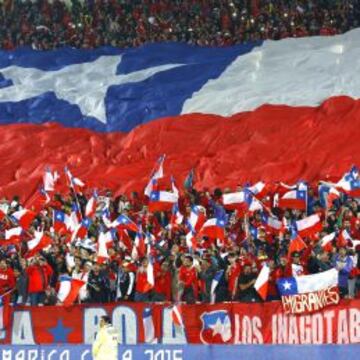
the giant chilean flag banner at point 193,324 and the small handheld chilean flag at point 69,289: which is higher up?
the small handheld chilean flag at point 69,289

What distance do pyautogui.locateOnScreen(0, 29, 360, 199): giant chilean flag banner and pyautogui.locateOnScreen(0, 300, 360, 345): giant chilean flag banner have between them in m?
7.83

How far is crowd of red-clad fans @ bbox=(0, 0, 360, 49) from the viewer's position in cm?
3359

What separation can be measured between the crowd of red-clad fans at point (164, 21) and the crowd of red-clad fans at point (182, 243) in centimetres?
940

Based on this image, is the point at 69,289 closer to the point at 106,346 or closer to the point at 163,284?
the point at 163,284

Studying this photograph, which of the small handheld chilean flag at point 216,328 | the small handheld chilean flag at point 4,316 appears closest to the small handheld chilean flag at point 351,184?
the small handheld chilean flag at point 216,328

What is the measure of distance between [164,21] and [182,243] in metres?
14.5

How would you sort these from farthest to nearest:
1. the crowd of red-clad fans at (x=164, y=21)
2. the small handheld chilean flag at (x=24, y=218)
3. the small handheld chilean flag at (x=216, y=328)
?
the crowd of red-clad fans at (x=164, y=21) < the small handheld chilean flag at (x=24, y=218) < the small handheld chilean flag at (x=216, y=328)

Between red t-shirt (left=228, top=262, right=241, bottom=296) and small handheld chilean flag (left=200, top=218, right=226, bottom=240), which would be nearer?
red t-shirt (left=228, top=262, right=241, bottom=296)

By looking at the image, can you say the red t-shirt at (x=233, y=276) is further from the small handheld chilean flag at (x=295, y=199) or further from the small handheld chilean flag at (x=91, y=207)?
the small handheld chilean flag at (x=91, y=207)

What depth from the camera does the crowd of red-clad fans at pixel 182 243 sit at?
2072cm

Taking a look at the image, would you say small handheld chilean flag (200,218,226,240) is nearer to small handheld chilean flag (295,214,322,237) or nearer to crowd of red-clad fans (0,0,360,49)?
small handheld chilean flag (295,214,322,237)

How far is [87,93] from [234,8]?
5.00m

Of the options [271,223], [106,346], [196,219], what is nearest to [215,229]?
[196,219]

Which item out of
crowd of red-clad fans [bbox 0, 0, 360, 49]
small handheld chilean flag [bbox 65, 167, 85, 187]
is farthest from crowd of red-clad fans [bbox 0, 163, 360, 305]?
crowd of red-clad fans [bbox 0, 0, 360, 49]
